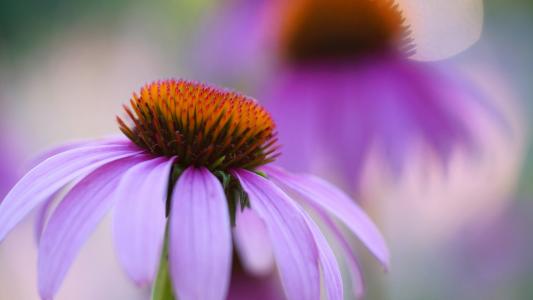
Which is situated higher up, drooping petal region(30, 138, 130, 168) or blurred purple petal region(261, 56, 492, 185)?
blurred purple petal region(261, 56, 492, 185)

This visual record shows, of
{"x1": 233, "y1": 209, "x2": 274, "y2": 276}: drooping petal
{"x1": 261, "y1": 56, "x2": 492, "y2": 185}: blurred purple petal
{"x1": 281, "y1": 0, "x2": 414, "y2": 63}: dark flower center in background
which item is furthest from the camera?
{"x1": 281, "y1": 0, "x2": 414, "y2": 63}: dark flower center in background

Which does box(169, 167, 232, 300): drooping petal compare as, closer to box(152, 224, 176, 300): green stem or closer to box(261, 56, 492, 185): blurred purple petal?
box(152, 224, 176, 300): green stem

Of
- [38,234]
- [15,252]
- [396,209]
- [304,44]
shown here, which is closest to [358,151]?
[304,44]

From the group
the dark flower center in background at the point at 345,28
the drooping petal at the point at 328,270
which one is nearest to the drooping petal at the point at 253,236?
the drooping petal at the point at 328,270

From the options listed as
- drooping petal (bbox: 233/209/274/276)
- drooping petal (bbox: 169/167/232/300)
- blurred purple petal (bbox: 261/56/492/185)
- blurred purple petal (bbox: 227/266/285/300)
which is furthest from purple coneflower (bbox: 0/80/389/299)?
blurred purple petal (bbox: 227/266/285/300)

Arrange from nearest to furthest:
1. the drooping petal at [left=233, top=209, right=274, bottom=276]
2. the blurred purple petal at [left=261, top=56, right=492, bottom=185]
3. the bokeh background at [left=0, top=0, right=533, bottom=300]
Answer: the drooping petal at [left=233, top=209, right=274, bottom=276], the blurred purple petal at [left=261, top=56, right=492, bottom=185], the bokeh background at [left=0, top=0, right=533, bottom=300]

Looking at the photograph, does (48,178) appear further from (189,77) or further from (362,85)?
(189,77)

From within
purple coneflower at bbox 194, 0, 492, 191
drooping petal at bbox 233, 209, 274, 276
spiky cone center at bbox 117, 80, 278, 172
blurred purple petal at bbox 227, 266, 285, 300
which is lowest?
blurred purple petal at bbox 227, 266, 285, 300
